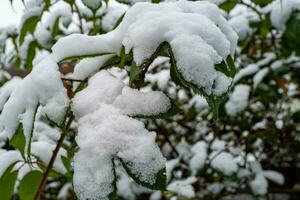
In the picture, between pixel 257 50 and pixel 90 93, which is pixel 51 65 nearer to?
pixel 90 93

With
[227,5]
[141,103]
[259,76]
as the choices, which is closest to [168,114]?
[141,103]

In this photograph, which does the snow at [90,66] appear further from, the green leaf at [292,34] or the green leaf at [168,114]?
the green leaf at [292,34]

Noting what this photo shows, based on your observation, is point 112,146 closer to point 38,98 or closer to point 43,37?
point 38,98

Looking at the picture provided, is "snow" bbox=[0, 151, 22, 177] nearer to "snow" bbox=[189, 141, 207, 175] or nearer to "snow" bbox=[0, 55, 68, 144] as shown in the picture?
"snow" bbox=[0, 55, 68, 144]

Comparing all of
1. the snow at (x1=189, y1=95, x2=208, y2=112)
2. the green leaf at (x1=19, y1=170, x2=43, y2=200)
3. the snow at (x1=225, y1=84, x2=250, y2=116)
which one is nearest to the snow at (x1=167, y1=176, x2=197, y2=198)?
the snow at (x1=225, y1=84, x2=250, y2=116)

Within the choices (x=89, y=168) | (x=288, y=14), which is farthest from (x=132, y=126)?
(x=288, y=14)
